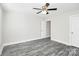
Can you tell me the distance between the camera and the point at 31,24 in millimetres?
4008

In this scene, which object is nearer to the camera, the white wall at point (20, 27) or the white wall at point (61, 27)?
the white wall at point (20, 27)

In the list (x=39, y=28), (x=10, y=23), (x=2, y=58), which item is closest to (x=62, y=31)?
(x=39, y=28)

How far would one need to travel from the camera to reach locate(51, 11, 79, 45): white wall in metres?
3.76

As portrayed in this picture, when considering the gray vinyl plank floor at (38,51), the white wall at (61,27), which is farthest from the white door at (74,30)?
the gray vinyl plank floor at (38,51)

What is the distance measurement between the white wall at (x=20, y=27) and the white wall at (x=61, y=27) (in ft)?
3.34

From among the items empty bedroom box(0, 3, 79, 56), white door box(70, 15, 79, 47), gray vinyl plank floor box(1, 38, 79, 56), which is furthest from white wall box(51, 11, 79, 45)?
gray vinyl plank floor box(1, 38, 79, 56)

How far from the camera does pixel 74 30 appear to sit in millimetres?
3545

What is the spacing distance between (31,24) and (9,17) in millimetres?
1214

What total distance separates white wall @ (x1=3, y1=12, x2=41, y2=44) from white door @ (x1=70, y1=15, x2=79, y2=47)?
1.73m

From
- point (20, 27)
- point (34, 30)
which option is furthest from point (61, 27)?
point (20, 27)

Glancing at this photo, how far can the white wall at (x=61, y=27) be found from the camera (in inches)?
148

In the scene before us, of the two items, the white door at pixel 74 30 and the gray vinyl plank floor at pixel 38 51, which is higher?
the white door at pixel 74 30

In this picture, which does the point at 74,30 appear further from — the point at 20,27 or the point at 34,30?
the point at 20,27

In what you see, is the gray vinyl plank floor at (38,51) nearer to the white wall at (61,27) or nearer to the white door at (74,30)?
the white door at (74,30)
